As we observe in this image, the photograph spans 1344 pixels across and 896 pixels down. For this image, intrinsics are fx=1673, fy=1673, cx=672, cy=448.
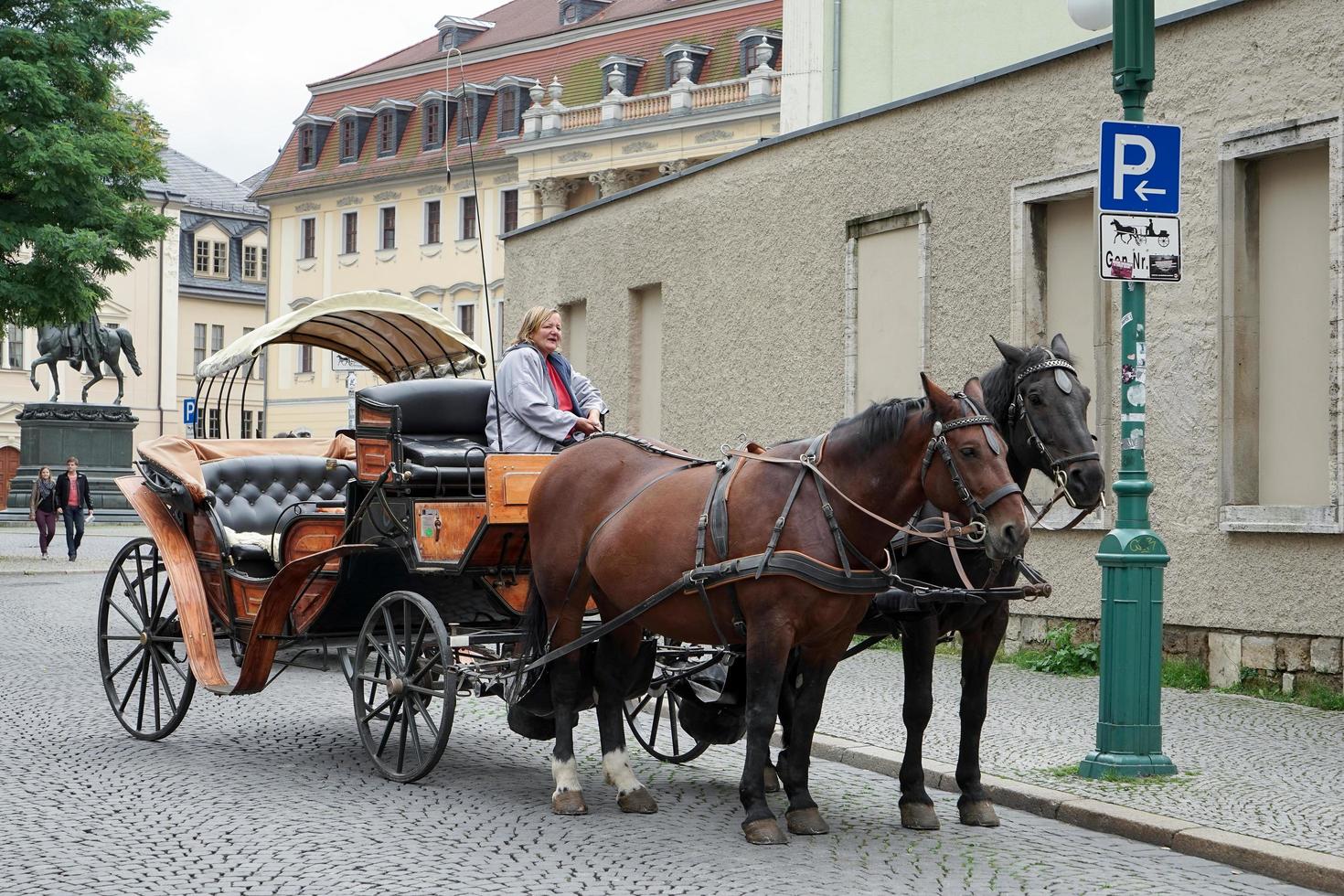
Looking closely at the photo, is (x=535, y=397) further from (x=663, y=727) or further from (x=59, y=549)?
(x=59, y=549)

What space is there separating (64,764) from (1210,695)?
22.9ft

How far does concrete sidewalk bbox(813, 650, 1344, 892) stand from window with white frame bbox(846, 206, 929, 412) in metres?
3.31

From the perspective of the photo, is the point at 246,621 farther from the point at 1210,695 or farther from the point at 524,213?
the point at 524,213

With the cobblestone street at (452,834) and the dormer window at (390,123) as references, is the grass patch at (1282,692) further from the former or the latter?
the dormer window at (390,123)

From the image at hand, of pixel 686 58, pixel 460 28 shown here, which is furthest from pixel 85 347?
pixel 460 28

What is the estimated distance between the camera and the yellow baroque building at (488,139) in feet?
166

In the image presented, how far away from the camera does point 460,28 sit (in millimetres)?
65062

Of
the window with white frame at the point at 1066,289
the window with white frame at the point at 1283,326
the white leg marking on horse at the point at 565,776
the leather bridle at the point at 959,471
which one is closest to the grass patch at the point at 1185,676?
the window with white frame at the point at 1283,326

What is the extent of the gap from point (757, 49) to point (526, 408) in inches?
1626

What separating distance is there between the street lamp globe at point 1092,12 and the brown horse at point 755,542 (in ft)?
15.7

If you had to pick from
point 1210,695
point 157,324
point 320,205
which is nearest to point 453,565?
point 1210,695

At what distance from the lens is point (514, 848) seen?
22.2ft

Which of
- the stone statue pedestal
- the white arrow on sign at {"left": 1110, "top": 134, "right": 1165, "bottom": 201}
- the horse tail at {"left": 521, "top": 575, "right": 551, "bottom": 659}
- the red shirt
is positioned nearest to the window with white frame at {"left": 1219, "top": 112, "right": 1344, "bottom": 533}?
the white arrow on sign at {"left": 1110, "top": 134, "right": 1165, "bottom": 201}

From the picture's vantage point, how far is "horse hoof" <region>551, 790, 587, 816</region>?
24.5 ft
